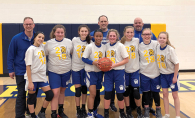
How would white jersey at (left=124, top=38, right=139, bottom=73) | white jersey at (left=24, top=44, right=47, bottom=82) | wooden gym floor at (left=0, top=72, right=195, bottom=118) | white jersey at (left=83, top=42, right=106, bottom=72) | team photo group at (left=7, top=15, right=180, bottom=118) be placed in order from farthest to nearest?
1. wooden gym floor at (left=0, top=72, right=195, bottom=118)
2. white jersey at (left=124, top=38, right=139, bottom=73)
3. white jersey at (left=83, top=42, right=106, bottom=72)
4. team photo group at (left=7, top=15, right=180, bottom=118)
5. white jersey at (left=24, top=44, right=47, bottom=82)

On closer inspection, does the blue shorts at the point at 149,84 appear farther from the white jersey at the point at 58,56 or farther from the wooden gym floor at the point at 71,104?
the white jersey at the point at 58,56

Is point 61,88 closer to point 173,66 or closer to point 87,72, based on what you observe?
point 87,72

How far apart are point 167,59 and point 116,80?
868mm

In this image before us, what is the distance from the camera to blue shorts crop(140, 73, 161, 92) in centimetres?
263

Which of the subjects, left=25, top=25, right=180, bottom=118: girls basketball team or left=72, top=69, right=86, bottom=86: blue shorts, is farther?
left=72, top=69, right=86, bottom=86: blue shorts

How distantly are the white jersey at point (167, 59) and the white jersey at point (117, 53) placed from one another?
562mm

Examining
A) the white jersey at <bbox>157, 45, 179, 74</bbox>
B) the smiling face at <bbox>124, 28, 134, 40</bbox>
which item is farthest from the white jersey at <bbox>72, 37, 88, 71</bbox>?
the white jersey at <bbox>157, 45, 179, 74</bbox>

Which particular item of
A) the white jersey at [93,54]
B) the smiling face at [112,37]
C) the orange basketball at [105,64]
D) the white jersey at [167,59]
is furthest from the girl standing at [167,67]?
the white jersey at [93,54]

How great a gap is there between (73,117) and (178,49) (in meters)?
5.85

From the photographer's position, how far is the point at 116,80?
2.49m

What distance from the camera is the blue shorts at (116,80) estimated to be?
2.48m

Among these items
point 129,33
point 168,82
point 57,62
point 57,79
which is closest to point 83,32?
point 57,62

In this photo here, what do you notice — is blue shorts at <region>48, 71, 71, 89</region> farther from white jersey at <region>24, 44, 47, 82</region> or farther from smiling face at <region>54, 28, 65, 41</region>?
smiling face at <region>54, 28, 65, 41</region>

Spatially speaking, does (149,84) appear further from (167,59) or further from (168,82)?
(167,59)
